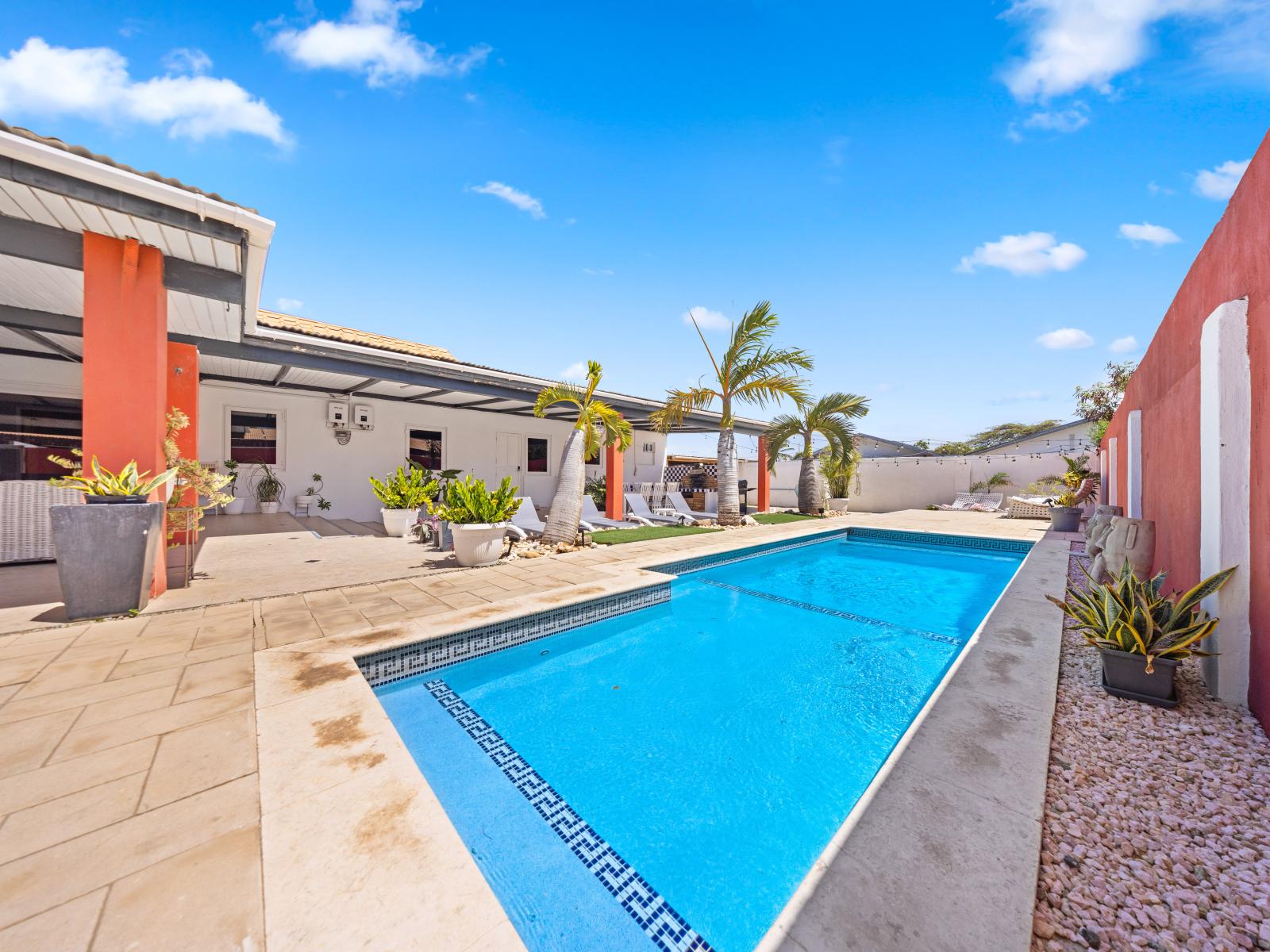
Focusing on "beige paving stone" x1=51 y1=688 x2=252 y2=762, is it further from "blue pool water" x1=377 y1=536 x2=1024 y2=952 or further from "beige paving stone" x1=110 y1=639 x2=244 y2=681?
"blue pool water" x1=377 y1=536 x2=1024 y2=952

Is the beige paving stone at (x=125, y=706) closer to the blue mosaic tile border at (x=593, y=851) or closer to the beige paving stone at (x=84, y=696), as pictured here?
the beige paving stone at (x=84, y=696)

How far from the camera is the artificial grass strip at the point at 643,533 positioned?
838 centimetres

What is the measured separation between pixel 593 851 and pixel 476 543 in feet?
14.1

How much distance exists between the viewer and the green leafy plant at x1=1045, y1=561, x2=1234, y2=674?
8.48 feet

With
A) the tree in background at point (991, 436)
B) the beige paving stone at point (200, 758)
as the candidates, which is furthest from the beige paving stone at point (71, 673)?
the tree in background at point (991, 436)

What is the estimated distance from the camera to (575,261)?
12.5m

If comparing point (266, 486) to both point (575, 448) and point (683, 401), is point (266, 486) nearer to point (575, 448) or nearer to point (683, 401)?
point (575, 448)

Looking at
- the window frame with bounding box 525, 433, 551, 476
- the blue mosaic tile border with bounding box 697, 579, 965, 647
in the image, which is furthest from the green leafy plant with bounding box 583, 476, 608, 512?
the blue mosaic tile border with bounding box 697, 579, 965, 647

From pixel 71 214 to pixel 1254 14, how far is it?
8.65 meters

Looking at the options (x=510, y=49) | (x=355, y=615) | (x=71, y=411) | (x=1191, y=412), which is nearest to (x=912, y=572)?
(x=1191, y=412)

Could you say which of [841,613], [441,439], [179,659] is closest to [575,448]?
[841,613]

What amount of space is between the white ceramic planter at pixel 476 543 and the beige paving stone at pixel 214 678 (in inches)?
114

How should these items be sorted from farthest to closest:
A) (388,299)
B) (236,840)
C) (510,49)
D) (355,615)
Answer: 1. (388,299)
2. (510,49)
3. (355,615)
4. (236,840)

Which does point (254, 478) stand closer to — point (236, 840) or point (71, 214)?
point (71, 214)
